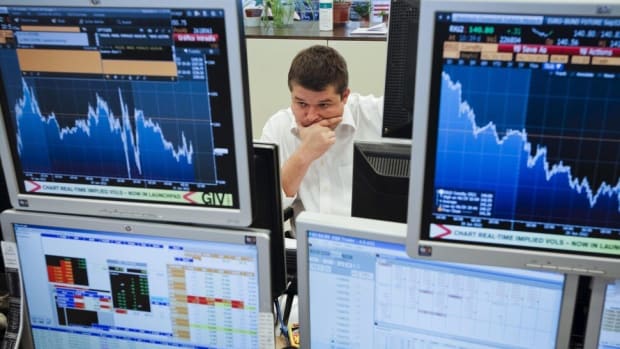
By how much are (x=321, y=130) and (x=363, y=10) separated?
2063 millimetres

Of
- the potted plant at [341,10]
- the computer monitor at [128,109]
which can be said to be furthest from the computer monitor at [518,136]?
the potted plant at [341,10]

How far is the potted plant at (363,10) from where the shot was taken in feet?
12.0

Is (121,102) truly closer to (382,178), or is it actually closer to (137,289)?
(137,289)

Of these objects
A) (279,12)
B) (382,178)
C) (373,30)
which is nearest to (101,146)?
(382,178)

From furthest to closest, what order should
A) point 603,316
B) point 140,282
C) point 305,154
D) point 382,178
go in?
point 305,154
point 382,178
point 140,282
point 603,316

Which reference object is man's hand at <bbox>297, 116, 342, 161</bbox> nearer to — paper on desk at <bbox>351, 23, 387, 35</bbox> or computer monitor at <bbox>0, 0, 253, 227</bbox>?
computer monitor at <bbox>0, 0, 253, 227</bbox>

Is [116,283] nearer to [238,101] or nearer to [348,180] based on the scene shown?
[238,101]

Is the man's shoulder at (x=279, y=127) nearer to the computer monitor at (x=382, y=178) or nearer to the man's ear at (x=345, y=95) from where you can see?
the man's ear at (x=345, y=95)

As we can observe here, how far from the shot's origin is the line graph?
0.95 meters

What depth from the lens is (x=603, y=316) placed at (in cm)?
90

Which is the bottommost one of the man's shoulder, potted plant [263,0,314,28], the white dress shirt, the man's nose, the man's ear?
the white dress shirt

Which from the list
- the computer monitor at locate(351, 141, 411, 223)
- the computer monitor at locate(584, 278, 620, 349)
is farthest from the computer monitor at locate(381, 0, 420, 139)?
the computer monitor at locate(584, 278, 620, 349)

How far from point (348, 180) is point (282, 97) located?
167 cm

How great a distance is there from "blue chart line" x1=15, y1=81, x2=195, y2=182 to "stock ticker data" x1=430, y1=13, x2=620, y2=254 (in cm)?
43
